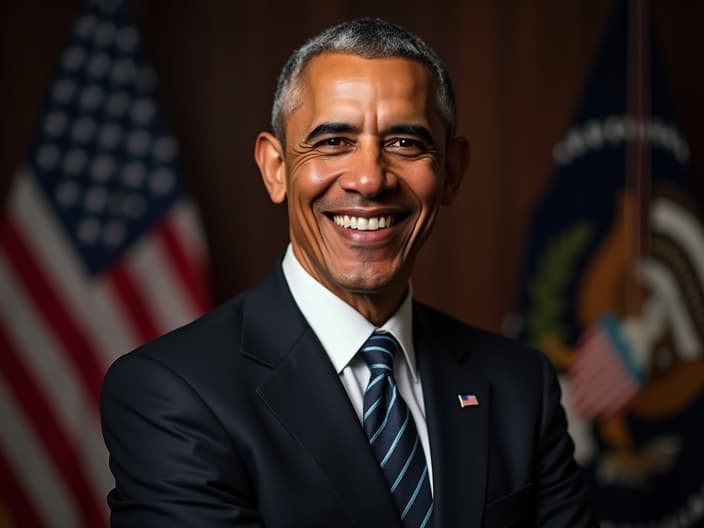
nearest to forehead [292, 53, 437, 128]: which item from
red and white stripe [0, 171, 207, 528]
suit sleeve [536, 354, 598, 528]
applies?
suit sleeve [536, 354, 598, 528]

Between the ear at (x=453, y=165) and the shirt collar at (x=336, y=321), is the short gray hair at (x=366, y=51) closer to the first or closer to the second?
the ear at (x=453, y=165)

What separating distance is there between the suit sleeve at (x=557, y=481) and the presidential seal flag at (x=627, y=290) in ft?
5.28

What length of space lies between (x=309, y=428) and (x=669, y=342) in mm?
2207

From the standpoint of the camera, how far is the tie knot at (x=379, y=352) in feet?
5.31

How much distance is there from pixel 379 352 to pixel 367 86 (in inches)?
17.9

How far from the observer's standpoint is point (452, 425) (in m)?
1.62

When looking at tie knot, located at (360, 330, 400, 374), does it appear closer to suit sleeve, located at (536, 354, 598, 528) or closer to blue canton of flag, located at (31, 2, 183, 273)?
suit sleeve, located at (536, 354, 598, 528)

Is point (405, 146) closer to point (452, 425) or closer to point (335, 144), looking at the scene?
point (335, 144)

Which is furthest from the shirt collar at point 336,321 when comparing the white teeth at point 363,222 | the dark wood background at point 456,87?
the dark wood background at point 456,87

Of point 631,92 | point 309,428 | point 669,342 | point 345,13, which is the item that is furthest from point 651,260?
point 309,428

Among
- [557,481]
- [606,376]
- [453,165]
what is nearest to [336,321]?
[453,165]

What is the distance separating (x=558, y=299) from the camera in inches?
135

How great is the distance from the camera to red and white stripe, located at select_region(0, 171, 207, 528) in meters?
3.15

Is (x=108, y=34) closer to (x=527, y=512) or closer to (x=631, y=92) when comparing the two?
(x=631, y=92)
